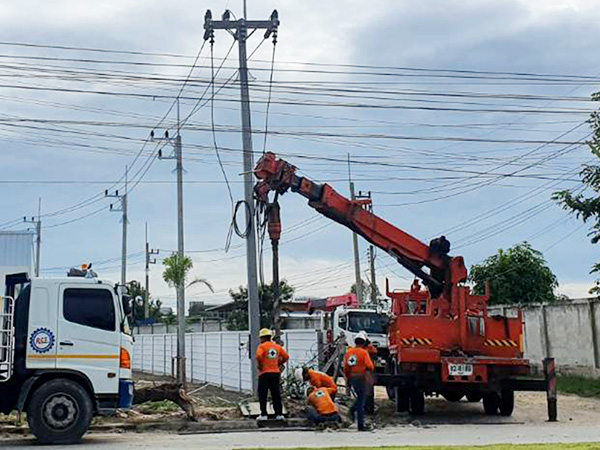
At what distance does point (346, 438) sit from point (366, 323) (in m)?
11.7

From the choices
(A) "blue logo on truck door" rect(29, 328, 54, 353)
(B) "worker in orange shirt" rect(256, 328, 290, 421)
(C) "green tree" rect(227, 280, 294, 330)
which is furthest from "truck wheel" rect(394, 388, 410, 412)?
(C) "green tree" rect(227, 280, 294, 330)

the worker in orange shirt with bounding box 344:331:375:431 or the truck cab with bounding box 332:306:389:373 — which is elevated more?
the truck cab with bounding box 332:306:389:373

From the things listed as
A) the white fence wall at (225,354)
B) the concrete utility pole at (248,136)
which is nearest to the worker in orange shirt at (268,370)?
the concrete utility pole at (248,136)

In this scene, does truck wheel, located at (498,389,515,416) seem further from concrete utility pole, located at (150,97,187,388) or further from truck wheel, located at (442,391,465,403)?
concrete utility pole, located at (150,97,187,388)

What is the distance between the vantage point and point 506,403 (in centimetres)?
1698

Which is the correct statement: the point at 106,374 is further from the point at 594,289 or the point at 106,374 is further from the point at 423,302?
the point at 594,289

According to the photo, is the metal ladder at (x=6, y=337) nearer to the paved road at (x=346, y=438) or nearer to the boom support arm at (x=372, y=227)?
the paved road at (x=346, y=438)

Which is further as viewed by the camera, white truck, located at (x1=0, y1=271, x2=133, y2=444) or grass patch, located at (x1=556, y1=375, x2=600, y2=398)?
grass patch, located at (x1=556, y1=375, x2=600, y2=398)

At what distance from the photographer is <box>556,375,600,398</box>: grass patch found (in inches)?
833

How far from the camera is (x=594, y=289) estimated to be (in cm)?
2191

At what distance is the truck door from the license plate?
6151mm

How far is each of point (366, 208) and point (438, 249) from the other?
5.48ft

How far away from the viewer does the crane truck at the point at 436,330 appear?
16047 mm

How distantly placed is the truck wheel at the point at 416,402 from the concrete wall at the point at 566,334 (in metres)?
7.90
